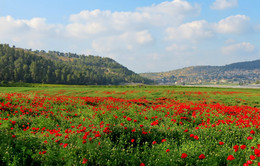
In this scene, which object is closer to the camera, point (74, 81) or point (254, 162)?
point (254, 162)

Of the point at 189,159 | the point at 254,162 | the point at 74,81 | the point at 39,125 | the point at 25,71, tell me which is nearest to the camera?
the point at 254,162

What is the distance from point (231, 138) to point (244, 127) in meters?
2.35

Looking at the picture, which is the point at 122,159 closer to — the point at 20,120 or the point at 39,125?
the point at 39,125

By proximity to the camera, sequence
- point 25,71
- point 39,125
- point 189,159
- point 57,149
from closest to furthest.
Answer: point 189,159 → point 57,149 → point 39,125 → point 25,71

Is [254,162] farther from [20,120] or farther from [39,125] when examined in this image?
[20,120]

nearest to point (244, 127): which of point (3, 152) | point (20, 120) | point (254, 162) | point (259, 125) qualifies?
point (259, 125)

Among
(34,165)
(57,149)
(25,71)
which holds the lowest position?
(34,165)

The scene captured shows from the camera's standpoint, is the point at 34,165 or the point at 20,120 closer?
the point at 34,165

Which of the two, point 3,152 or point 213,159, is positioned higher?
point 3,152

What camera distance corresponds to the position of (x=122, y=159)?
541 centimetres

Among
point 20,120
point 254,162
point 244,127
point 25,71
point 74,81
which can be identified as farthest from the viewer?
point 74,81

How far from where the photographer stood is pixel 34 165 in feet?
18.0

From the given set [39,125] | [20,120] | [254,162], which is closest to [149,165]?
[254,162]

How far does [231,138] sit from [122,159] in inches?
197
